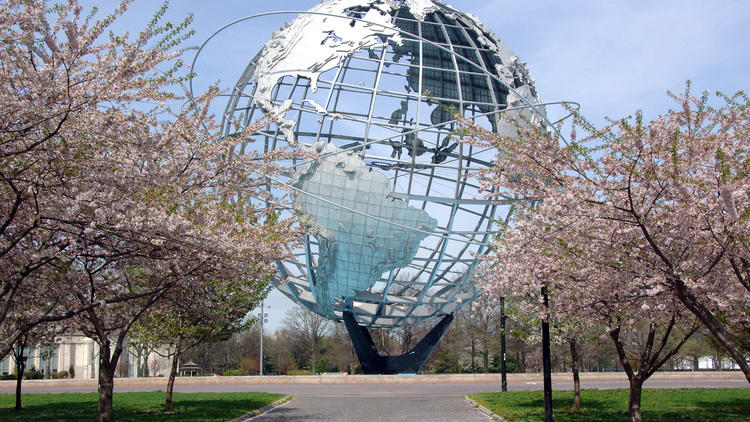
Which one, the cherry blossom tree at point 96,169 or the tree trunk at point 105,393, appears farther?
the tree trunk at point 105,393

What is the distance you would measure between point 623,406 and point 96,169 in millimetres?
14058

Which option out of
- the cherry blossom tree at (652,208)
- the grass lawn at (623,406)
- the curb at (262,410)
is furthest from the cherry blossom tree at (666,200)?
the curb at (262,410)

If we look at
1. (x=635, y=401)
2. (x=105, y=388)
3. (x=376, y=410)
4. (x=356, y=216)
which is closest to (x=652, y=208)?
(x=635, y=401)

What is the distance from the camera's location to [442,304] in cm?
2200

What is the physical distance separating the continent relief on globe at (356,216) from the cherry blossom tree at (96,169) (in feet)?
25.4

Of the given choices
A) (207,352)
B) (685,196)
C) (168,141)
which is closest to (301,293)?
(168,141)

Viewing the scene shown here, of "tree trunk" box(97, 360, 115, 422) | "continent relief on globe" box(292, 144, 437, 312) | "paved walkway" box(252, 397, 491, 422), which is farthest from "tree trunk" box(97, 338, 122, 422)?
"continent relief on globe" box(292, 144, 437, 312)

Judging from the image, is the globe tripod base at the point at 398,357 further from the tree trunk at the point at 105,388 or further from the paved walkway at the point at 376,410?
the tree trunk at the point at 105,388

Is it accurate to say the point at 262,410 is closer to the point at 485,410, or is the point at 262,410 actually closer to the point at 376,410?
the point at 376,410

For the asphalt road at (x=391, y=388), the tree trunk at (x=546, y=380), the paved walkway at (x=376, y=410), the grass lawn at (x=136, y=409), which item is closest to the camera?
the tree trunk at (x=546, y=380)

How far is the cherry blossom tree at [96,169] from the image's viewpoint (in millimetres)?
5859

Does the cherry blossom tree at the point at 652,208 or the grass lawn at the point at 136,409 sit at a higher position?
the cherry blossom tree at the point at 652,208

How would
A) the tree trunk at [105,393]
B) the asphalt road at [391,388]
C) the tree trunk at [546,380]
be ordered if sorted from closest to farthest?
the tree trunk at [105,393]
the tree trunk at [546,380]
the asphalt road at [391,388]

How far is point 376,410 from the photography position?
50.9 ft
